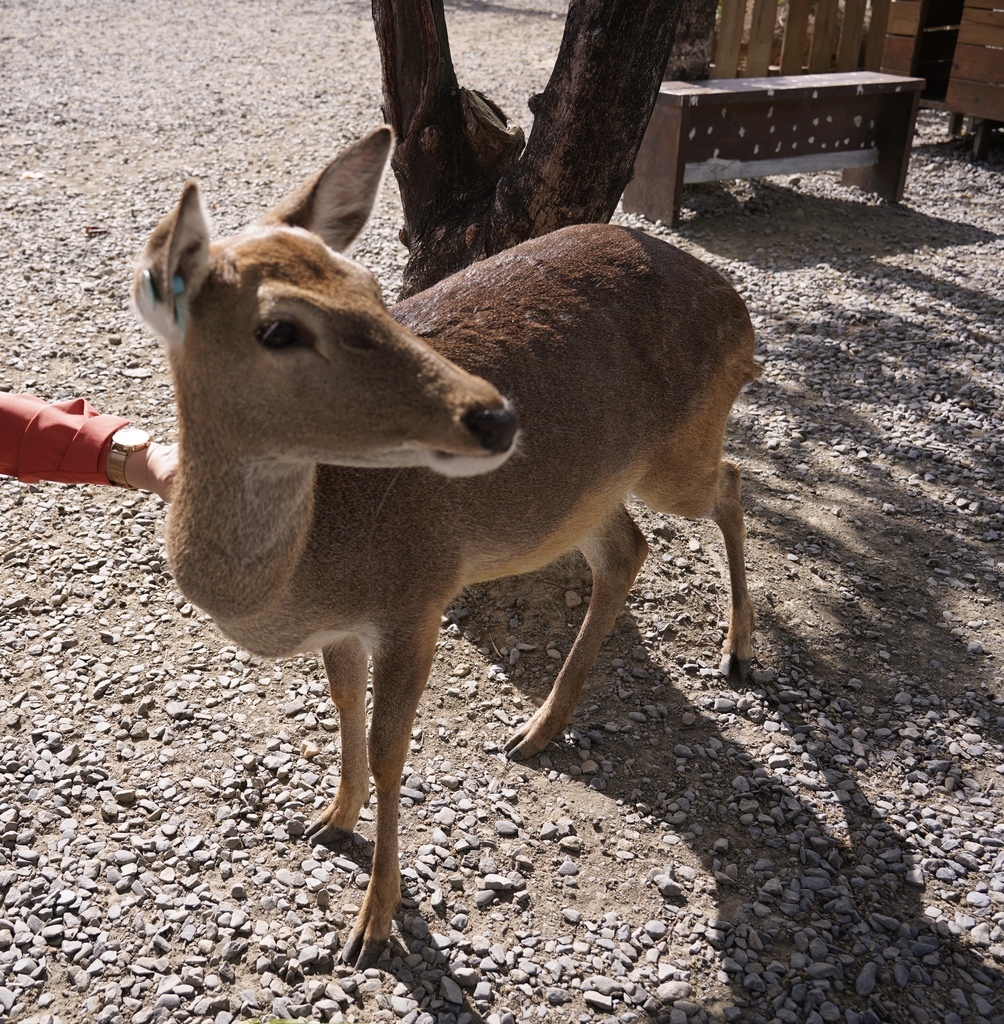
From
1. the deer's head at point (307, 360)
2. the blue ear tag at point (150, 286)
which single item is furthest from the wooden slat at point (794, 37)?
the blue ear tag at point (150, 286)

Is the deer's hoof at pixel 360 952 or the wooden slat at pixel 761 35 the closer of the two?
the deer's hoof at pixel 360 952

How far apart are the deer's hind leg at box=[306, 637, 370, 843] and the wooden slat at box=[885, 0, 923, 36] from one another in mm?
10302

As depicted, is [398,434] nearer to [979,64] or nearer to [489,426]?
[489,426]

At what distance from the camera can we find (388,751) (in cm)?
277

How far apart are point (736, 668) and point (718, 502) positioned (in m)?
0.67

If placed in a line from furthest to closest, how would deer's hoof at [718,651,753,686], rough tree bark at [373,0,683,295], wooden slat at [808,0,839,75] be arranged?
wooden slat at [808,0,839,75], rough tree bark at [373,0,683,295], deer's hoof at [718,651,753,686]

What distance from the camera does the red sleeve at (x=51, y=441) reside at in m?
3.12

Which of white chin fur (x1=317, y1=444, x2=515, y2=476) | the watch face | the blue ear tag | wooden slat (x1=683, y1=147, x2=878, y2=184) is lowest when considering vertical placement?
wooden slat (x1=683, y1=147, x2=878, y2=184)

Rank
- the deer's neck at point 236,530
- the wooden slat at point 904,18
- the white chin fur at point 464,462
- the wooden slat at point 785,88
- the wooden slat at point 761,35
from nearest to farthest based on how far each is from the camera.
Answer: the white chin fur at point 464,462, the deer's neck at point 236,530, the wooden slat at point 785,88, the wooden slat at point 761,35, the wooden slat at point 904,18

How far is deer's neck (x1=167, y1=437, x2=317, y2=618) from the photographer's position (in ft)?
7.71

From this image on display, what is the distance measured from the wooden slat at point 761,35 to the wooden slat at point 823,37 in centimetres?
69

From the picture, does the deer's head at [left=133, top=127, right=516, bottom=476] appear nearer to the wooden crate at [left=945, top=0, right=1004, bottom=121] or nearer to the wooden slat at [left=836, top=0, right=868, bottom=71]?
the wooden slat at [left=836, top=0, right=868, bottom=71]

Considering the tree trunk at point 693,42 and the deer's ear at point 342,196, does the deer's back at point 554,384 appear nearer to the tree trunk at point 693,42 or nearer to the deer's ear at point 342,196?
the deer's ear at point 342,196

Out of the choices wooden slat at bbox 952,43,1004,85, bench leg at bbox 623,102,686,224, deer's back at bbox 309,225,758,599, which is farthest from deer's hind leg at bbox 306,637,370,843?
wooden slat at bbox 952,43,1004,85
